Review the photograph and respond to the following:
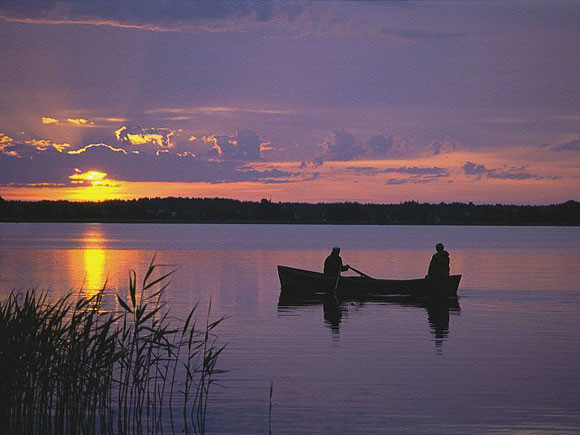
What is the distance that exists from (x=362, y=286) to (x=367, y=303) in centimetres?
67

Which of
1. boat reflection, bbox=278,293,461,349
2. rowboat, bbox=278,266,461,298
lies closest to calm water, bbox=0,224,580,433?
boat reflection, bbox=278,293,461,349

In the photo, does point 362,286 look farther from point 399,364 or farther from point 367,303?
point 399,364

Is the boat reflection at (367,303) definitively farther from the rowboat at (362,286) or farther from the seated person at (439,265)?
the seated person at (439,265)

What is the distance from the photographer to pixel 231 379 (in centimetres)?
1508

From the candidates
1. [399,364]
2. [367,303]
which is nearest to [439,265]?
[367,303]

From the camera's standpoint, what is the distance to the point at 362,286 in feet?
98.3

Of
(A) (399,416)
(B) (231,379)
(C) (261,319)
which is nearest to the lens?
(A) (399,416)

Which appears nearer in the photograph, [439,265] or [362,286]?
[439,265]

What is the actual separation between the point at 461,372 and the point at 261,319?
9450 mm

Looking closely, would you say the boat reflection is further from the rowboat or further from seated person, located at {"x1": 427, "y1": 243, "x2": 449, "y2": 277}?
seated person, located at {"x1": 427, "y1": 243, "x2": 449, "y2": 277}

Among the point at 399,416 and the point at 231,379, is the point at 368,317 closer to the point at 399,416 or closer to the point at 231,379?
the point at 231,379

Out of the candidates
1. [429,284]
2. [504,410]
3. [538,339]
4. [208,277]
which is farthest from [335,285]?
[504,410]

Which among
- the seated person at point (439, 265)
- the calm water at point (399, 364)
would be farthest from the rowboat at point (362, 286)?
the calm water at point (399, 364)

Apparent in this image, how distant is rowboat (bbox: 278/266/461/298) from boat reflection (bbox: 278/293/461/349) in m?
0.25
